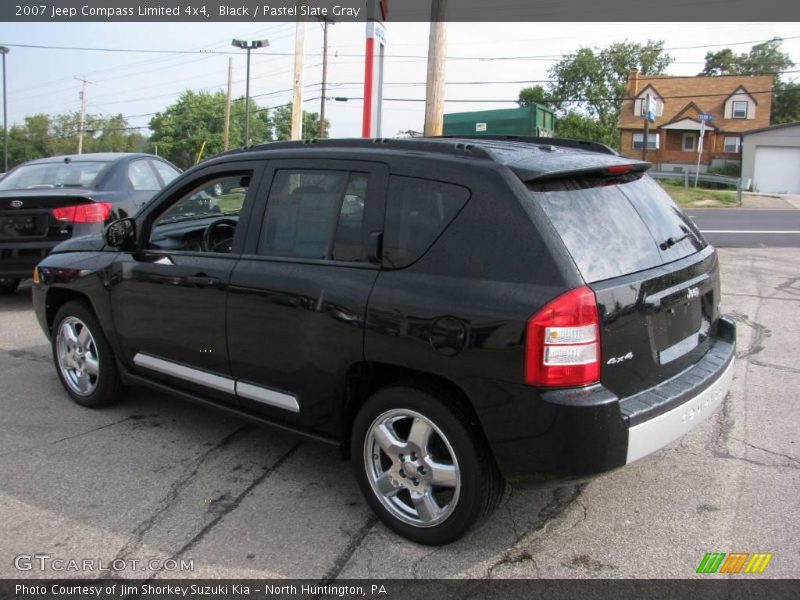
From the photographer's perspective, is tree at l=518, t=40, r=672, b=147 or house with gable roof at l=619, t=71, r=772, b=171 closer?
house with gable roof at l=619, t=71, r=772, b=171

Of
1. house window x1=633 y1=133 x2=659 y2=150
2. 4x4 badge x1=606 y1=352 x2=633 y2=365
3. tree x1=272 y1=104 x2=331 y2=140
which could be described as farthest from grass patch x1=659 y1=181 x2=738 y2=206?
tree x1=272 y1=104 x2=331 y2=140

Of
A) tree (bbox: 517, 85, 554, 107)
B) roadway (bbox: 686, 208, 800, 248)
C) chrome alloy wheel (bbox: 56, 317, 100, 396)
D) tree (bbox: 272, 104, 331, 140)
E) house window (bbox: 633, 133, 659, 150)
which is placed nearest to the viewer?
chrome alloy wheel (bbox: 56, 317, 100, 396)

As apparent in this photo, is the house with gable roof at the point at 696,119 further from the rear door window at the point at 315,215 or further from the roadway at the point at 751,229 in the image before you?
the rear door window at the point at 315,215

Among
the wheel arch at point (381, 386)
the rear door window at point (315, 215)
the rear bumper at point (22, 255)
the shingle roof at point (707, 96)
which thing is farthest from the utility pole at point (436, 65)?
the shingle roof at point (707, 96)

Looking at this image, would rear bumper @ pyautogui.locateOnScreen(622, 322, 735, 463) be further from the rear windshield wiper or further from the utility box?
the utility box

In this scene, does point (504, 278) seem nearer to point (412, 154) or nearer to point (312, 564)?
point (412, 154)

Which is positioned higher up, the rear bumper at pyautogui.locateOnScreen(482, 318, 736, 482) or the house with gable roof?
the house with gable roof

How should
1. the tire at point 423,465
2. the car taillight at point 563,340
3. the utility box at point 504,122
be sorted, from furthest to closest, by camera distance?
the utility box at point 504,122 < the tire at point 423,465 < the car taillight at point 563,340

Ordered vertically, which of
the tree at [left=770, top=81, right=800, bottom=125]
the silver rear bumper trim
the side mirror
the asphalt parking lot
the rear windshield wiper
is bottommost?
the asphalt parking lot

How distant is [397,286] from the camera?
120 inches

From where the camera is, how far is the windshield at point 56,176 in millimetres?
7973

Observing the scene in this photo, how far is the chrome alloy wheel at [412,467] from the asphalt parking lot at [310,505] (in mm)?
172

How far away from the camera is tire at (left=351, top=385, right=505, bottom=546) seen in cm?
291

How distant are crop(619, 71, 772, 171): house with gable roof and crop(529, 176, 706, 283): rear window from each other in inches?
2056
